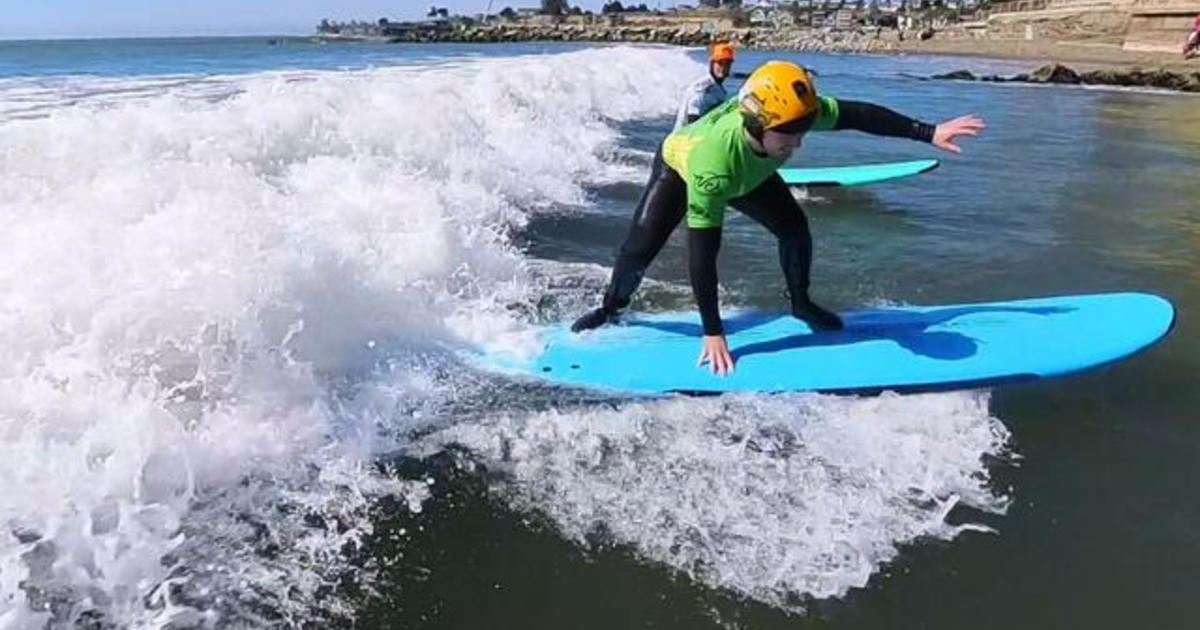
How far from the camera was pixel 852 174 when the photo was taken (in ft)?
37.1

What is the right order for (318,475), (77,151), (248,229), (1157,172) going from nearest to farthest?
(318,475)
(248,229)
(77,151)
(1157,172)

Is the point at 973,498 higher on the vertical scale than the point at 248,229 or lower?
lower

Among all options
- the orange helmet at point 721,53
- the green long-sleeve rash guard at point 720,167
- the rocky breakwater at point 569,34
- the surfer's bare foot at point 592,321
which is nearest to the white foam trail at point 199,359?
the surfer's bare foot at point 592,321

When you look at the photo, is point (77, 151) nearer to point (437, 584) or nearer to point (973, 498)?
point (437, 584)

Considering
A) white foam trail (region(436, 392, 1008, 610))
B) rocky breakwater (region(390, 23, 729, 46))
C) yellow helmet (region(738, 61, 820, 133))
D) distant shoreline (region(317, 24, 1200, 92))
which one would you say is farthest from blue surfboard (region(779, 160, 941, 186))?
rocky breakwater (region(390, 23, 729, 46))

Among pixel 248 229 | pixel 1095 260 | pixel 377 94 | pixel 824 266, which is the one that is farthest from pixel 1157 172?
pixel 248 229

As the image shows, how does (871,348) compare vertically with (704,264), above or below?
below

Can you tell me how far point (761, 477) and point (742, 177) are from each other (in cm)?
139

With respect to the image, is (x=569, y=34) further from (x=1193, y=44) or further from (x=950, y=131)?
Answer: (x=950, y=131)

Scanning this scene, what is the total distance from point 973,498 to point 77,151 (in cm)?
746

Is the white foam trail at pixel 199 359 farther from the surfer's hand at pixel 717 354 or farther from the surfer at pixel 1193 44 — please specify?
the surfer at pixel 1193 44

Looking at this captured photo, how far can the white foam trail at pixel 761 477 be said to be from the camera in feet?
11.6

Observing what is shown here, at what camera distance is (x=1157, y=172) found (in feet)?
41.6

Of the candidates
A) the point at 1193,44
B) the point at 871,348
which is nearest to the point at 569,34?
the point at 1193,44
